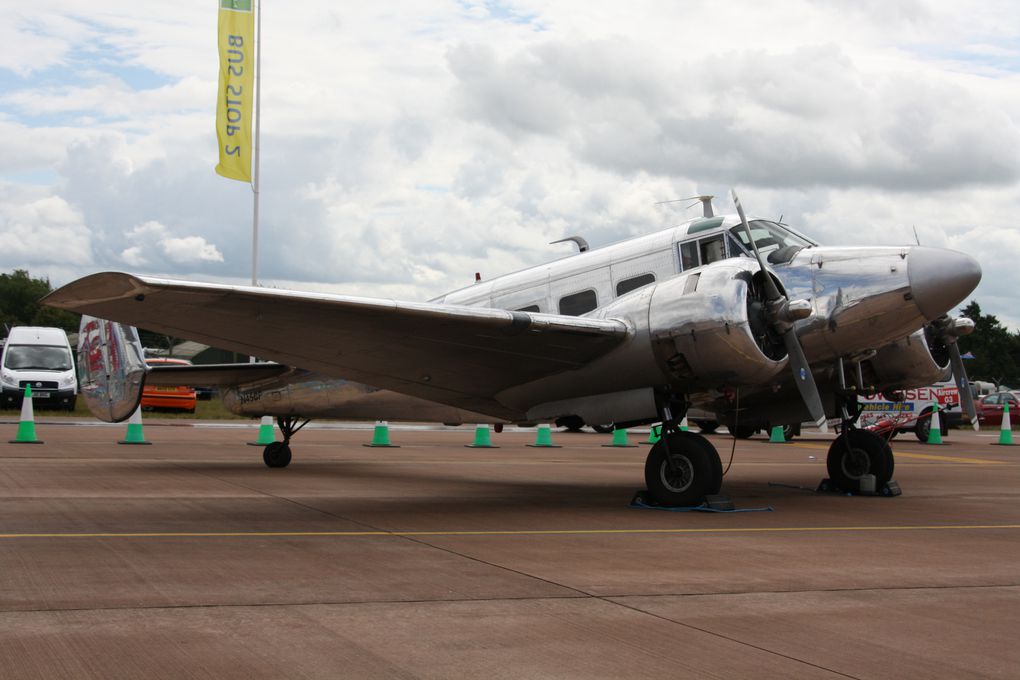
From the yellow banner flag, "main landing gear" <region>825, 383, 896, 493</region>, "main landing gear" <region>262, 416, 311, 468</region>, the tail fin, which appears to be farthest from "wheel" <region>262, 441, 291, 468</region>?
the yellow banner flag

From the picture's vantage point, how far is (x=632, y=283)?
12414 mm

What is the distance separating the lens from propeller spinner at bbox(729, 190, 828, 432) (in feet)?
33.8

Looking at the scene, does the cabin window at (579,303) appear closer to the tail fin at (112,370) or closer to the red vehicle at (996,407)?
the tail fin at (112,370)

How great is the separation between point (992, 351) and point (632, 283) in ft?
321

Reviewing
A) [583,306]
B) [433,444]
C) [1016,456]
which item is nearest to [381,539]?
[583,306]

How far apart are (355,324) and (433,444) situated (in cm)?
1423

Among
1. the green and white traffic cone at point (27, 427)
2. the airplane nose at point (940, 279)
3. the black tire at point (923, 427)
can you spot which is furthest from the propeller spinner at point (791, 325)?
the black tire at point (923, 427)

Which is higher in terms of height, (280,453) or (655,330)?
(655,330)

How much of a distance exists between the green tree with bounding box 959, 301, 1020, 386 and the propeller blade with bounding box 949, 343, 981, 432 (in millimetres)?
89078

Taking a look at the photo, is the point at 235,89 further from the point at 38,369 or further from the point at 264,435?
the point at 264,435

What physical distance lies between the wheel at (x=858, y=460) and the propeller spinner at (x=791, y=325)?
281 cm

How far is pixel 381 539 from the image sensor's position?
28.1ft

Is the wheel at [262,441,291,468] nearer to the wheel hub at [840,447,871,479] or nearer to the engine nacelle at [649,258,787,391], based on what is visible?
the engine nacelle at [649,258,787,391]

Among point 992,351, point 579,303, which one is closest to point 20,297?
point 992,351
